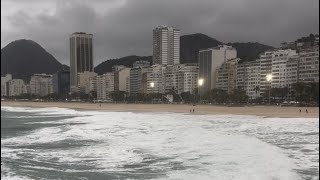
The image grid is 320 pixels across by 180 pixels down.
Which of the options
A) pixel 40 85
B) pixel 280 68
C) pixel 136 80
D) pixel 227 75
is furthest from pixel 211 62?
pixel 40 85

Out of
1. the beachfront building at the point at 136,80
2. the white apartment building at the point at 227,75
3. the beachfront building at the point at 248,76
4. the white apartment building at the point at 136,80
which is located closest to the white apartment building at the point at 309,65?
the beachfront building at the point at 248,76

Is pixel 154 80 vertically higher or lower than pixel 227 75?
lower

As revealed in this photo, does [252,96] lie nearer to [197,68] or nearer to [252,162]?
[197,68]

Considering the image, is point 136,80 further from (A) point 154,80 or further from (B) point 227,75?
(B) point 227,75

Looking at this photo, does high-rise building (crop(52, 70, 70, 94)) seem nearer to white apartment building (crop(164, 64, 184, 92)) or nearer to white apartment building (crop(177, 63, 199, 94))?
white apartment building (crop(164, 64, 184, 92))

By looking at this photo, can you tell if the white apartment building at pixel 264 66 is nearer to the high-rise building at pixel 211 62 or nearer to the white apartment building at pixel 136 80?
the high-rise building at pixel 211 62

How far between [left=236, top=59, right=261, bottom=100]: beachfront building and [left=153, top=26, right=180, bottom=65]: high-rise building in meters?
79.8

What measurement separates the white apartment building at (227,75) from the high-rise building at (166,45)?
7147 centimetres

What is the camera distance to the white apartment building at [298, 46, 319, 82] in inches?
3322

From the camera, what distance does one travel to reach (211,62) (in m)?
118

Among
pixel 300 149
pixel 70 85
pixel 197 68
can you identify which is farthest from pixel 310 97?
pixel 70 85

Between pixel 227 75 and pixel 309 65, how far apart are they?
27721 millimetres

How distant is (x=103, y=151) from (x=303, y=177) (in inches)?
271

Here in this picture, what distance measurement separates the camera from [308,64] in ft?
286
